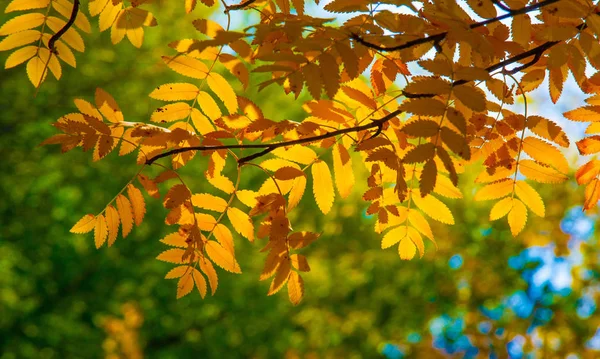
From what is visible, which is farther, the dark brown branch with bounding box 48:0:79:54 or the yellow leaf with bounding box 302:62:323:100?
the dark brown branch with bounding box 48:0:79:54

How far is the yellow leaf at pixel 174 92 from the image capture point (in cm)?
181

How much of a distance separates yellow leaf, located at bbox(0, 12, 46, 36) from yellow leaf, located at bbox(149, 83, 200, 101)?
49 cm

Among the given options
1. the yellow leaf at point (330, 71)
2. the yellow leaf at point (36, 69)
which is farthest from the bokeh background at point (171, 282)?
the yellow leaf at point (330, 71)

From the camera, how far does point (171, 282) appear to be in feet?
33.4

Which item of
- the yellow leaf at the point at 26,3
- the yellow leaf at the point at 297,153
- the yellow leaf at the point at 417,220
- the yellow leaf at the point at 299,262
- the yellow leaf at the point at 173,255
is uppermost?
the yellow leaf at the point at 26,3

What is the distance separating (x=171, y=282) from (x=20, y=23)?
8.58 meters

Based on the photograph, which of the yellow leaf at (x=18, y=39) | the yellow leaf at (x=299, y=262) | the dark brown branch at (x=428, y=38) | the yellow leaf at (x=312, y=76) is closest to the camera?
the dark brown branch at (x=428, y=38)

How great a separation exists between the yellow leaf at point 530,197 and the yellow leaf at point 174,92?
1.03m

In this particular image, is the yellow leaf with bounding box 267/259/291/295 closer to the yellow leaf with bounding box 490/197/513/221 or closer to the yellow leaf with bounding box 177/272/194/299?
the yellow leaf with bounding box 177/272/194/299

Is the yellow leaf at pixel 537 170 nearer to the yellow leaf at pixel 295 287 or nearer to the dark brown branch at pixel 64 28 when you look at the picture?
the yellow leaf at pixel 295 287

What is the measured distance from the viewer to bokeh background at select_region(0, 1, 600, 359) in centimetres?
914

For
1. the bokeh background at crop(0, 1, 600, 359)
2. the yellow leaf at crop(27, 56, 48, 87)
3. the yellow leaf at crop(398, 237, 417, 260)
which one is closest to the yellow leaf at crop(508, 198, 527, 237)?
the yellow leaf at crop(398, 237, 417, 260)

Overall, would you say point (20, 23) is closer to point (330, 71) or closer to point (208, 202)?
point (208, 202)

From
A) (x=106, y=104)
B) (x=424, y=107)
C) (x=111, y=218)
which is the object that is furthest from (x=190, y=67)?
(x=424, y=107)
